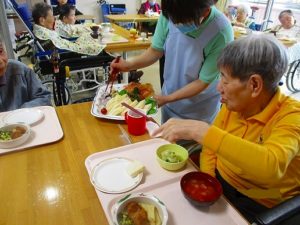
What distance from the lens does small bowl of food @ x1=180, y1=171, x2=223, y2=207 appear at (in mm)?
769

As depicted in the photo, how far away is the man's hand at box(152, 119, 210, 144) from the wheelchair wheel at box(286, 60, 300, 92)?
339 cm

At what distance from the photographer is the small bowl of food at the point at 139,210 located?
0.71 metres

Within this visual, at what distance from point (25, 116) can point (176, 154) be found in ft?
2.51

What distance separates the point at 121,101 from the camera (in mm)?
1366

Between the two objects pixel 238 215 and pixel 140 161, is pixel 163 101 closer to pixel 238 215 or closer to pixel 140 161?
pixel 140 161

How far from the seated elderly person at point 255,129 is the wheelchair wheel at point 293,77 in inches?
124

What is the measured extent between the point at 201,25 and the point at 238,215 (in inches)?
37.1

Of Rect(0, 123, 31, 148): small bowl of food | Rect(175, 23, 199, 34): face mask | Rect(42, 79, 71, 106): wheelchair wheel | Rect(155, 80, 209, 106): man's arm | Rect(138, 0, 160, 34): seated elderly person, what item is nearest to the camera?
Rect(0, 123, 31, 148): small bowl of food

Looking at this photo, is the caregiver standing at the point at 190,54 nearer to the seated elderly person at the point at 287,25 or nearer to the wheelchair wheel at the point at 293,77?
the wheelchair wheel at the point at 293,77

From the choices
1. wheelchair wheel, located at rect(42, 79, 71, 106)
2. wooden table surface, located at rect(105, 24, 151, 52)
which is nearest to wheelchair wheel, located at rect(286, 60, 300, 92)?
wooden table surface, located at rect(105, 24, 151, 52)

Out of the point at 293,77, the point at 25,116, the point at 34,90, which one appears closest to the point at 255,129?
the point at 25,116

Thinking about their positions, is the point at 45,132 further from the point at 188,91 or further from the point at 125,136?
the point at 188,91

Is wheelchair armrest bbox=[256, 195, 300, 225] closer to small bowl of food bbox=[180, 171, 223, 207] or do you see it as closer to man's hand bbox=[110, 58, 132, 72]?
small bowl of food bbox=[180, 171, 223, 207]

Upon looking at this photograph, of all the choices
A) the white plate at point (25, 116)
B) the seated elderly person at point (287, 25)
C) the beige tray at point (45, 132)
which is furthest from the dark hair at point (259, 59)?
the seated elderly person at point (287, 25)
